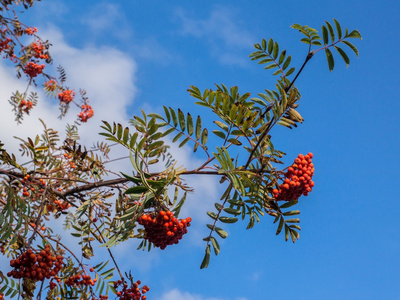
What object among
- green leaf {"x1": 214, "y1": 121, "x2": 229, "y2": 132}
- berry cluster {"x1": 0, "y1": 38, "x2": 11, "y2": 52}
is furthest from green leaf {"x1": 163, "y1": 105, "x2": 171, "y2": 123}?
berry cluster {"x1": 0, "y1": 38, "x2": 11, "y2": 52}

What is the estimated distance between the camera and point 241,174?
2723 millimetres

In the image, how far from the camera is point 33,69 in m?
7.04

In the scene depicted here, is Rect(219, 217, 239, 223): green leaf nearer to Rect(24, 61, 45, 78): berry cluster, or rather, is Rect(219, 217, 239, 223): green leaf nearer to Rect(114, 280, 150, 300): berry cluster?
Rect(114, 280, 150, 300): berry cluster

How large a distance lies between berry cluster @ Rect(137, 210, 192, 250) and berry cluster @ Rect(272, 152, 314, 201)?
0.64m

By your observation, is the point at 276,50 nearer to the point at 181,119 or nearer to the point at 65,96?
the point at 181,119

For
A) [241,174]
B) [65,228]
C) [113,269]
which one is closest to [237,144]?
[241,174]

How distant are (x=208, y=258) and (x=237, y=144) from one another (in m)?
0.77

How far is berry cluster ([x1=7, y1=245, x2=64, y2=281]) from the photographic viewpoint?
3154 mm

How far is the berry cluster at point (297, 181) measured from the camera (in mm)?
2869

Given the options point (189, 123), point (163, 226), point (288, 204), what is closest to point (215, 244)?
point (163, 226)

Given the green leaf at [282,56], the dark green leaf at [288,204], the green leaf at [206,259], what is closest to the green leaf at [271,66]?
the green leaf at [282,56]

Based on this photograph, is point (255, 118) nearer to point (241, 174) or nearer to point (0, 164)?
point (241, 174)

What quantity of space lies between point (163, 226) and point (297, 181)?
869 mm

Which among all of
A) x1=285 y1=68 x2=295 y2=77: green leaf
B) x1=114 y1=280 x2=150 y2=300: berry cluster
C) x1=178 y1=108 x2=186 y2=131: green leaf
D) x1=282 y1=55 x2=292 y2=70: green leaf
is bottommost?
x1=114 y1=280 x2=150 y2=300: berry cluster
